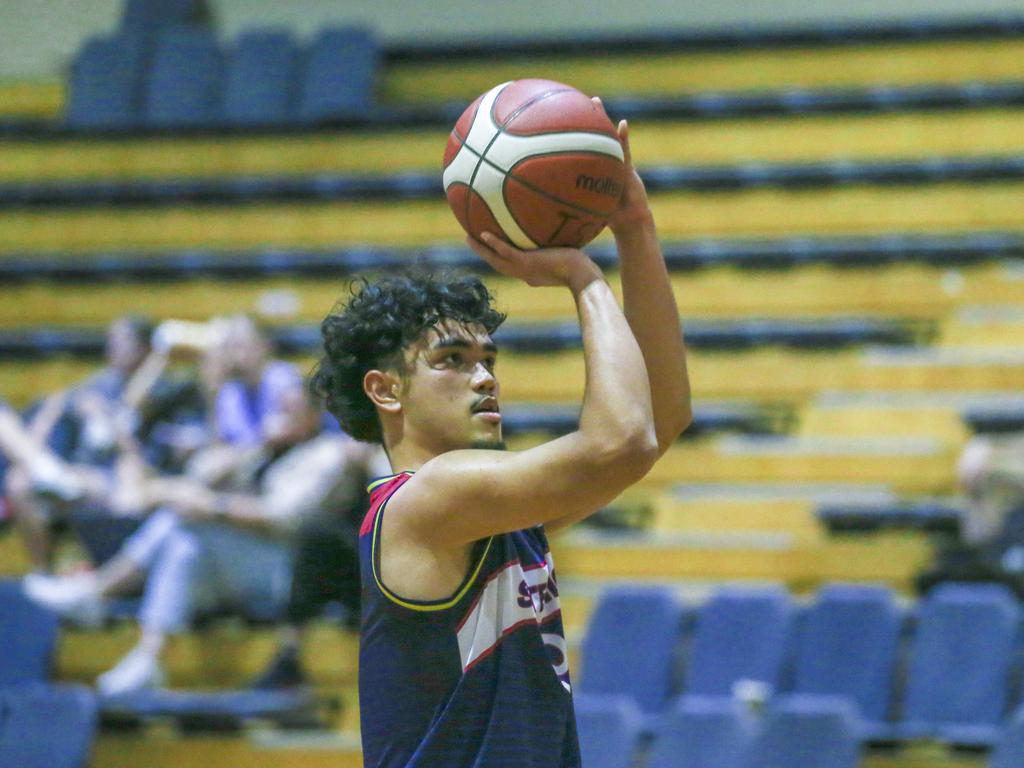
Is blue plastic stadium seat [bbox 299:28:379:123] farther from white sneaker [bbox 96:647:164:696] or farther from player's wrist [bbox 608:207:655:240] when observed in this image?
player's wrist [bbox 608:207:655:240]

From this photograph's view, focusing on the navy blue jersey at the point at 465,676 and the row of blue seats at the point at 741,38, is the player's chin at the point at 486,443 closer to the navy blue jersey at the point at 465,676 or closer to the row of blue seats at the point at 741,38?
the navy blue jersey at the point at 465,676

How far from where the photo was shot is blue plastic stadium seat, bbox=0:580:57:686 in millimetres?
5828

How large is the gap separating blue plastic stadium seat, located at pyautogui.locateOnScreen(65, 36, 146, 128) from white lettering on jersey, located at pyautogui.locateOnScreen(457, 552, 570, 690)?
785 centimetres

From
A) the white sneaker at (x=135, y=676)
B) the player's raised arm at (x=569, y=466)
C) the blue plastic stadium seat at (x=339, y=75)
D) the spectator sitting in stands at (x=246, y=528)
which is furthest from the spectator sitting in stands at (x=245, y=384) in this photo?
the player's raised arm at (x=569, y=466)

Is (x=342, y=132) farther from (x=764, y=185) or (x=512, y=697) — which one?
(x=512, y=697)

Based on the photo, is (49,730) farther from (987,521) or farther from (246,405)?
(987,521)

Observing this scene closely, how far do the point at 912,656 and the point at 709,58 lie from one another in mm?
4730

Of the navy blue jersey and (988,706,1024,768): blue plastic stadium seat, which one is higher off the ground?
the navy blue jersey

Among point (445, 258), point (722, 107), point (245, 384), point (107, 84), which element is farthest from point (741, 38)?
point (245, 384)

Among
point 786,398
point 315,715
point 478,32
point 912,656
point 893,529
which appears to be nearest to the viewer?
point 912,656

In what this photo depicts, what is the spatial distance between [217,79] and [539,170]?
7695 millimetres

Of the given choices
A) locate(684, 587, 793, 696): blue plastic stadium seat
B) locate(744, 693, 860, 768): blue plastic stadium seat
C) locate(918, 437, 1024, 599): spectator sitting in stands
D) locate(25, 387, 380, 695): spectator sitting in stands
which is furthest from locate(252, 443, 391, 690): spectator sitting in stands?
locate(918, 437, 1024, 599): spectator sitting in stands

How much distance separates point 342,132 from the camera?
909 centimetres

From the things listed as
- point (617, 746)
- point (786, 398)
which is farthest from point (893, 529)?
point (617, 746)
